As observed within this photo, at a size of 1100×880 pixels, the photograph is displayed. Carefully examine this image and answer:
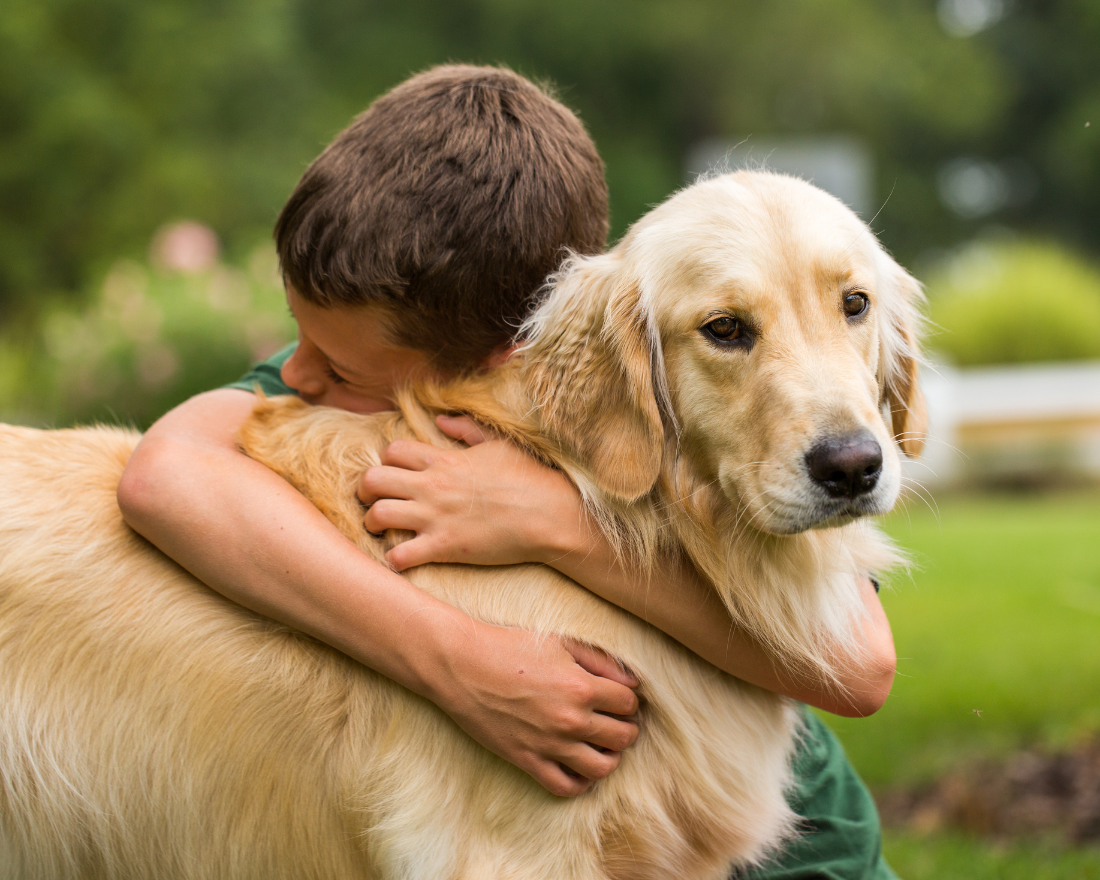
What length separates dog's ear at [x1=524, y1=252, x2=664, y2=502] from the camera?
202 cm

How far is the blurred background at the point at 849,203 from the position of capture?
15.0 feet

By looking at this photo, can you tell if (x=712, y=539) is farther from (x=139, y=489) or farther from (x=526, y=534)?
(x=139, y=489)

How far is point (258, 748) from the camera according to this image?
199 cm

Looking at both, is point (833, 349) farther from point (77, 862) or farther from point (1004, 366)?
point (1004, 366)

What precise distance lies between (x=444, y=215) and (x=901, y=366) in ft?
3.55

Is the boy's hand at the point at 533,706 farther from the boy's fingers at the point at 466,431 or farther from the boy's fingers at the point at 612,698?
the boy's fingers at the point at 466,431

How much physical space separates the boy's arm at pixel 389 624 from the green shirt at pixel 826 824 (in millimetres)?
498

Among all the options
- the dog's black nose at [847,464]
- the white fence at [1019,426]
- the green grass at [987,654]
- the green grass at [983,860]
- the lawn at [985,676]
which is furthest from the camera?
the white fence at [1019,426]

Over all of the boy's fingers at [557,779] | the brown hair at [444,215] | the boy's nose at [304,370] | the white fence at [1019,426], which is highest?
the brown hair at [444,215]

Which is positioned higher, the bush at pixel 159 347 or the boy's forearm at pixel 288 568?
the boy's forearm at pixel 288 568

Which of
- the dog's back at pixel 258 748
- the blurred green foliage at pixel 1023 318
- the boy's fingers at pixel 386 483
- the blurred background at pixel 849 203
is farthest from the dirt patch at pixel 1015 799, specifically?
the blurred green foliage at pixel 1023 318

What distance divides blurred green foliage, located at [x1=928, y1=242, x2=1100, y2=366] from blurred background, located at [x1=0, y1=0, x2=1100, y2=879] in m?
0.05

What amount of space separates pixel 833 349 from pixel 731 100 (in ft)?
99.3

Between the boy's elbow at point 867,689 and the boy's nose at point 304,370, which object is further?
the boy's nose at point 304,370
